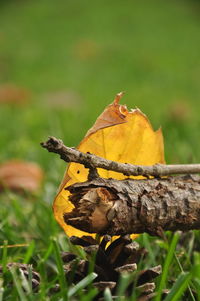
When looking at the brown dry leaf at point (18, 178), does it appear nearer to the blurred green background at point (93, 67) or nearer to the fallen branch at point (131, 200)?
the blurred green background at point (93, 67)

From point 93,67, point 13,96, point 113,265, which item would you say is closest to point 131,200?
point 113,265

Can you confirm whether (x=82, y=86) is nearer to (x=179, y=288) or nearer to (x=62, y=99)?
(x=62, y=99)

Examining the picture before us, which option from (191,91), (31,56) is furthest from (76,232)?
(31,56)

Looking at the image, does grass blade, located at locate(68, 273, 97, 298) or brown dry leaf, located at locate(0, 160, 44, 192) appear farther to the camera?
brown dry leaf, located at locate(0, 160, 44, 192)

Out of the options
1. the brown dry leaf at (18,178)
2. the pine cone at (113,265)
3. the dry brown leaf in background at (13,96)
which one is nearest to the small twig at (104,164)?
the pine cone at (113,265)

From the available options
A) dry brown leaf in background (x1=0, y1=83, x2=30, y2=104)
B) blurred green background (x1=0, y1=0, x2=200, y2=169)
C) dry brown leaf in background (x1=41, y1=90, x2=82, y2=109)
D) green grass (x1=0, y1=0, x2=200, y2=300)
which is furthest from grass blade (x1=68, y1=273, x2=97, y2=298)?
dry brown leaf in background (x1=0, y1=83, x2=30, y2=104)

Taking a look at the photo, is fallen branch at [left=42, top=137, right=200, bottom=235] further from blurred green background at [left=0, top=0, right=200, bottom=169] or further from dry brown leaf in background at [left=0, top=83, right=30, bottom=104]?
dry brown leaf in background at [left=0, top=83, right=30, bottom=104]

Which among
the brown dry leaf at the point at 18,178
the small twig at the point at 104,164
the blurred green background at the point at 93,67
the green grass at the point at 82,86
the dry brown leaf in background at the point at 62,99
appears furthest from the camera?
the dry brown leaf in background at the point at 62,99
